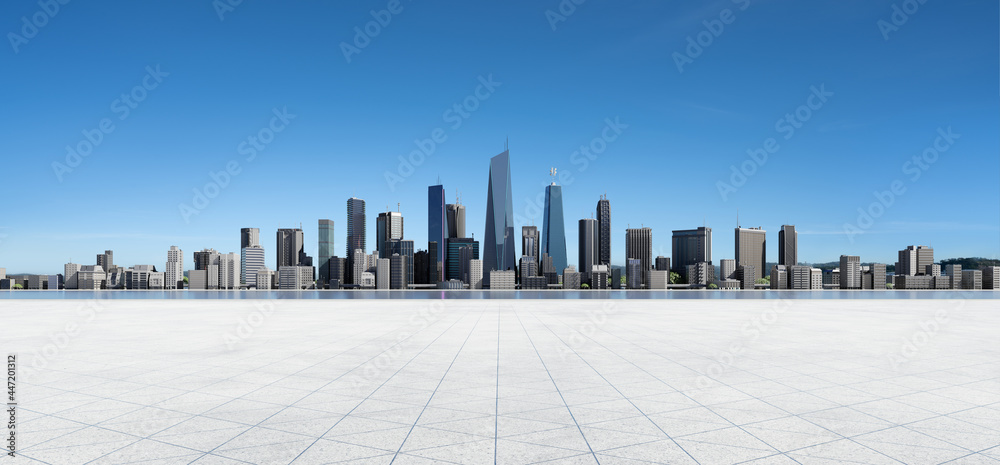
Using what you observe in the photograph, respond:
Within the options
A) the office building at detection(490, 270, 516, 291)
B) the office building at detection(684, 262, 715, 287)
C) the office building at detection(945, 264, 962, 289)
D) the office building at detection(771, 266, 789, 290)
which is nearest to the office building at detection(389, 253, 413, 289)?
the office building at detection(490, 270, 516, 291)

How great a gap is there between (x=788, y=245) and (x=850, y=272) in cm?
6784

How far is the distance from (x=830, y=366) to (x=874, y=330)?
875cm

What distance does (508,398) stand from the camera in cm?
799

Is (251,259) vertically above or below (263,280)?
above

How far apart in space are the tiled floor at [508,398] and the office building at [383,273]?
411 ft

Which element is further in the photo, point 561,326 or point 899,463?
point 561,326

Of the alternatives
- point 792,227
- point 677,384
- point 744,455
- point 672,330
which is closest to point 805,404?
point 677,384

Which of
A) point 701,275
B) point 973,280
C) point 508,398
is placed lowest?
point 701,275

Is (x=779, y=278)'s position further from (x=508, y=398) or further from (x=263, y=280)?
(x=508, y=398)

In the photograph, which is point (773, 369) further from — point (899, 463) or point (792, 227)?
point (792, 227)

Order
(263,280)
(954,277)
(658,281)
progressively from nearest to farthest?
1. (263,280)
2. (954,277)
3. (658,281)

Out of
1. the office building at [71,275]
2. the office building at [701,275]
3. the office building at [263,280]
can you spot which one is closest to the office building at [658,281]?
the office building at [701,275]

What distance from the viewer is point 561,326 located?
18344mm

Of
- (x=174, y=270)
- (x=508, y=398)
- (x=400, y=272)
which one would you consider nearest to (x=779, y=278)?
(x=400, y=272)
